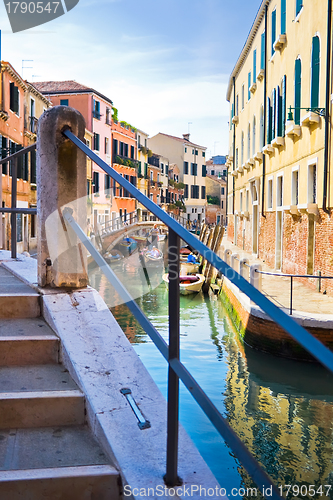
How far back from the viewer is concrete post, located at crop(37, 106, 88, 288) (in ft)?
7.38

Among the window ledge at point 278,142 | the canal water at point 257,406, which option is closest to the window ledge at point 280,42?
the window ledge at point 278,142

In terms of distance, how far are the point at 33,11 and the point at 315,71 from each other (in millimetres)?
5381

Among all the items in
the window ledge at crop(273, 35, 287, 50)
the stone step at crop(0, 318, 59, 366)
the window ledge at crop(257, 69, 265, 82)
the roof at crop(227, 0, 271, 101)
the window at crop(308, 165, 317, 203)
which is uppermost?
the roof at crop(227, 0, 271, 101)

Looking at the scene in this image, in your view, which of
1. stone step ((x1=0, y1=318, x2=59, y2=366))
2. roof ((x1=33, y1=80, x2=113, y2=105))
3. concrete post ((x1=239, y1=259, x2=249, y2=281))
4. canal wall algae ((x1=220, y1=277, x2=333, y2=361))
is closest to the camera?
stone step ((x1=0, y1=318, x2=59, y2=366))

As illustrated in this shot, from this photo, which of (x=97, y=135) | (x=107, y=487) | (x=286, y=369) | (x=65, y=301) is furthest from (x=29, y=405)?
(x=97, y=135)

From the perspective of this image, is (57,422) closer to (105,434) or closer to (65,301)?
(105,434)

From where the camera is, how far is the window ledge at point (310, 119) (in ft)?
31.9

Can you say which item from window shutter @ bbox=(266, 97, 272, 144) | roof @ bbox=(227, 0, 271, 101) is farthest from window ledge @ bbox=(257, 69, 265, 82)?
roof @ bbox=(227, 0, 271, 101)

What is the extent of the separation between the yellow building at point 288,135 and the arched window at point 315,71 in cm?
2

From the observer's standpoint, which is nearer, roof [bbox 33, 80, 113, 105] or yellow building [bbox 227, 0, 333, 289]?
→ yellow building [bbox 227, 0, 333, 289]

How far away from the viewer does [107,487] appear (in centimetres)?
131

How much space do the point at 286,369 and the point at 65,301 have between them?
614cm

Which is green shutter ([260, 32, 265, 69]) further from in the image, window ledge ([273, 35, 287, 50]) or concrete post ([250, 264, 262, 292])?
concrete post ([250, 264, 262, 292])

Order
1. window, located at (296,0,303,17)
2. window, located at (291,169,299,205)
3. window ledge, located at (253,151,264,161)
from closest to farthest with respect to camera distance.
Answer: window, located at (296,0,303,17) → window, located at (291,169,299,205) → window ledge, located at (253,151,264,161)
